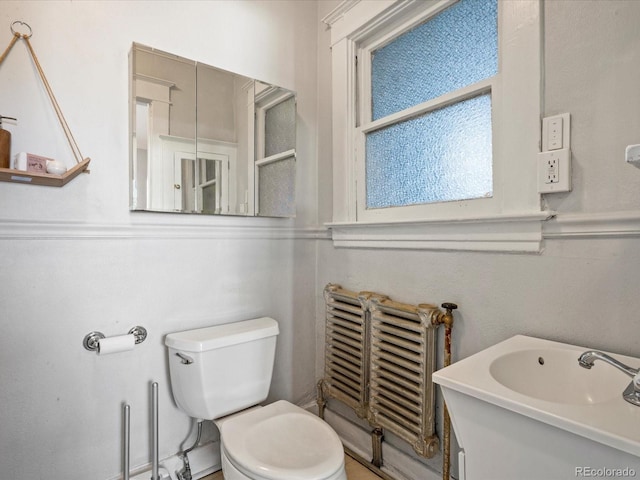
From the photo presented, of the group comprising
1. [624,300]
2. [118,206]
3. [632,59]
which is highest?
[632,59]

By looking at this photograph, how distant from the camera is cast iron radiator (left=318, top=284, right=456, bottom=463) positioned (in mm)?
1301

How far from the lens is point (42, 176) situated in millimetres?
1114

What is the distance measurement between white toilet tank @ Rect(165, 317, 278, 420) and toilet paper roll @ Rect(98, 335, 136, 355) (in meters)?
0.15

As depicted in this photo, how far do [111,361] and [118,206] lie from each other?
0.59 m

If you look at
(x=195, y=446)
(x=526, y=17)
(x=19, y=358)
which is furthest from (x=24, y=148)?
(x=526, y=17)

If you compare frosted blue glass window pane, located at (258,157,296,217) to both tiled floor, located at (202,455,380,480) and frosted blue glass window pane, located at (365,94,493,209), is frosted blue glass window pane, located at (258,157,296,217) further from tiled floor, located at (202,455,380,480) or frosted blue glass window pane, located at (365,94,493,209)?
tiled floor, located at (202,455,380,480)

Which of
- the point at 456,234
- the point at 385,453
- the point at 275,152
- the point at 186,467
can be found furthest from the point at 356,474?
the point at 275,152

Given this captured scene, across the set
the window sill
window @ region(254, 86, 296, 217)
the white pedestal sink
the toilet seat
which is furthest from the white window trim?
the toilet seat

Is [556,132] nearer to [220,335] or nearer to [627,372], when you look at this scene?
[627,372]

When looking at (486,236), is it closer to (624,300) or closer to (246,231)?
(624,300)

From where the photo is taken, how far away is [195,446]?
151 cm

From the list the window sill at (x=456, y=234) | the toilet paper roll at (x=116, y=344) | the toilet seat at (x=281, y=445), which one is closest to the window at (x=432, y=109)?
the window sill at (x=456, y=234)

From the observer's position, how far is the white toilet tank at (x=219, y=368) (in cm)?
137

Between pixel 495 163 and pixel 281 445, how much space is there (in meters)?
1.22
